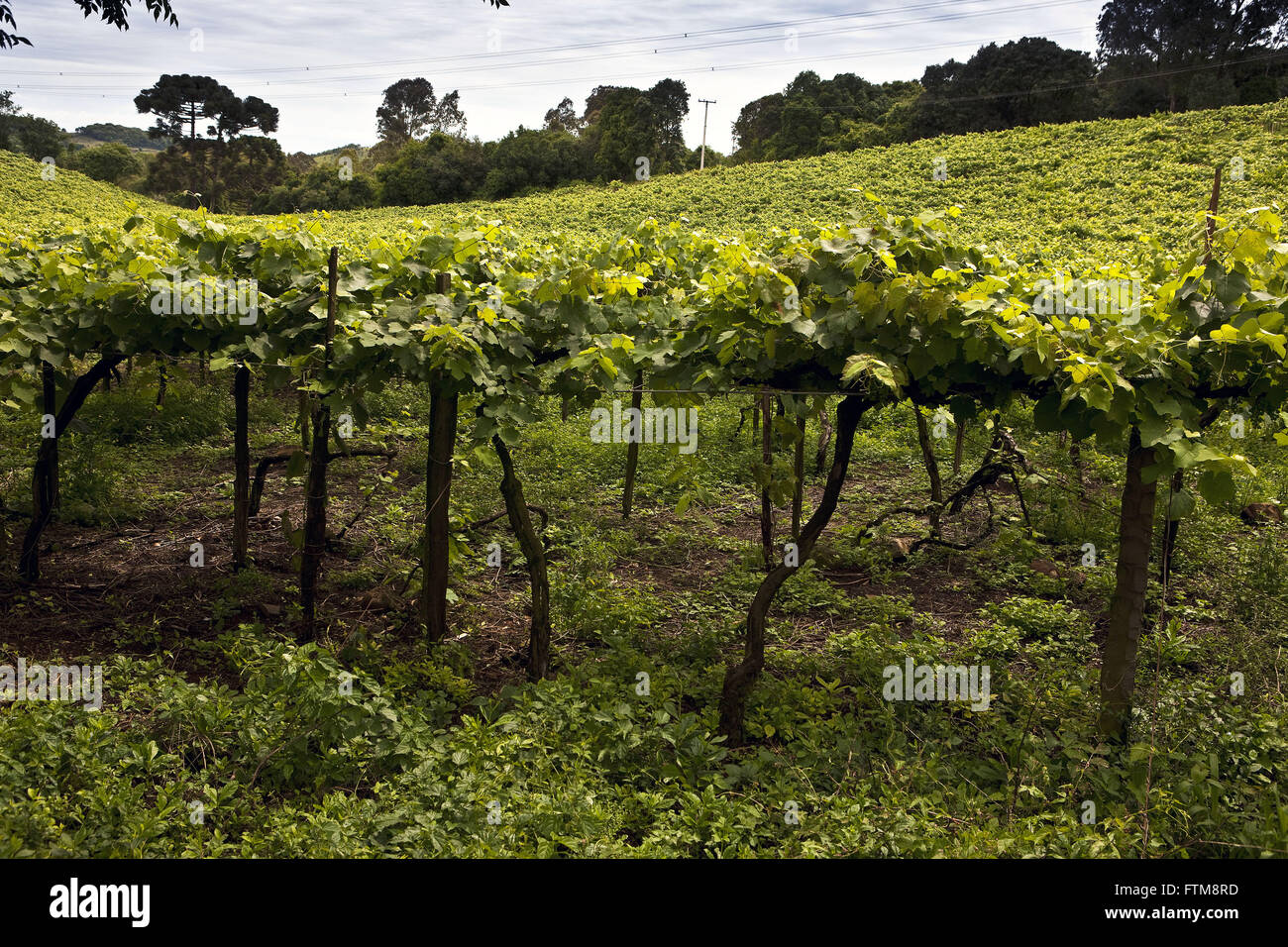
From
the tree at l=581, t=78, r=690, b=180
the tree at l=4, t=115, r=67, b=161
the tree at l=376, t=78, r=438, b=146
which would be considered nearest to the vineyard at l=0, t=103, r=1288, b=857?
the tree at l=581, t=78, r=690, b=180

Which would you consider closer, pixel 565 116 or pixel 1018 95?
pixel 1018 95

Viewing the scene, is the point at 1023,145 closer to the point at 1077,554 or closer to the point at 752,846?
the point at 1077,554

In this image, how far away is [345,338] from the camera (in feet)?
16.7

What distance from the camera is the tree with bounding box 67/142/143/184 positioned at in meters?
52.3

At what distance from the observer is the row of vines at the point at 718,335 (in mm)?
4379

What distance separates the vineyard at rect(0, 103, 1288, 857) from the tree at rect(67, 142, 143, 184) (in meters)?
53.6

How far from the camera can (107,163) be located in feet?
172

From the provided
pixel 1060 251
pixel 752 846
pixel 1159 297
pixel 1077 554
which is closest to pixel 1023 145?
pixel 1060 251

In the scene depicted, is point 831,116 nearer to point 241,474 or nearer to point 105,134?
point 241,474

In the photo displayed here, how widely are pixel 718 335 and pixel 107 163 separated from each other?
6000 centimetres

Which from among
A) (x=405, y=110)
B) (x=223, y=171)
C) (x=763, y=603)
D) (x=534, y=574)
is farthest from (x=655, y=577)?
(x=405, y=110)

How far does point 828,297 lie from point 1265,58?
4841 centimetres

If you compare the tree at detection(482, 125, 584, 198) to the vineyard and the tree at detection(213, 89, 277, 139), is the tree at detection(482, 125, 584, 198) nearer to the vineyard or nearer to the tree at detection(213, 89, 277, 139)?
the tree at detection(213, 89, 277, 139)

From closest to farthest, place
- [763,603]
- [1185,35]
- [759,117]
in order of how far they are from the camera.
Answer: [763,603]
[1185,35]
[759,117]
